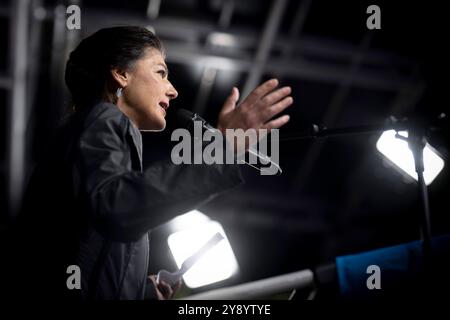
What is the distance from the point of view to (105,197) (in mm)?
1127

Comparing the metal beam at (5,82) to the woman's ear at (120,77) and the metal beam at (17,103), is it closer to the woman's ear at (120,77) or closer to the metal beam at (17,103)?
the metal beam at (17,103)

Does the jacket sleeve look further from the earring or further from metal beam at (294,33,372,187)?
metal beam at (294,33,372,187)

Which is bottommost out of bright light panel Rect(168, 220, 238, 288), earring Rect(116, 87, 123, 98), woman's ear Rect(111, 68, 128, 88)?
bright light panel Rect(168, 220, 238, 288)

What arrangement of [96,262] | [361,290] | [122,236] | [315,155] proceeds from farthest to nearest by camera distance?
Result: [315,155], [361,290], [96,262], [122,236]

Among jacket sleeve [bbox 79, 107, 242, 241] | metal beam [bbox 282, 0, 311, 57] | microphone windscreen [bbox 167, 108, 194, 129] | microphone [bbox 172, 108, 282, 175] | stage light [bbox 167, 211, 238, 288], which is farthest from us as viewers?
metal beam [bbox 282, 0, 311, 57]

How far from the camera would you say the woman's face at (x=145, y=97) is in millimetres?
1621

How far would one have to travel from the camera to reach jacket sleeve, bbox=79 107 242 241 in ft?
3.68

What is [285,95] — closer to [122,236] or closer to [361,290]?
[122,236]

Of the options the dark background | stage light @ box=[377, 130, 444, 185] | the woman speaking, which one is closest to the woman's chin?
the woman speaking

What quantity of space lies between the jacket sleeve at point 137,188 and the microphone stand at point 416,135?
43cm

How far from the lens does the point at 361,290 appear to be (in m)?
1.83

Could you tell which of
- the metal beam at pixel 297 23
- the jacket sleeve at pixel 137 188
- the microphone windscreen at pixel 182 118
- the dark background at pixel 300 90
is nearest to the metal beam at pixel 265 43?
the dark background at pixel 300 90

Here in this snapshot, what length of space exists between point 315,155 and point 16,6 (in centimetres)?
340
